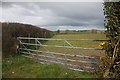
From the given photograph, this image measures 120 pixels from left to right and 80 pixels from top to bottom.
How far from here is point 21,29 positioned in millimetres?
17359

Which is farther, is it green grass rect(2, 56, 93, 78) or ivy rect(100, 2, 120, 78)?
green grass rect(2, 56, 93, 78)

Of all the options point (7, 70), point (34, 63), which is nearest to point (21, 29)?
point (34, 63)

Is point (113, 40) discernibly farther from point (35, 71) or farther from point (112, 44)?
point (35, 71)

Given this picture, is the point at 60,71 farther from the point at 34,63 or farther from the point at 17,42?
the point at 17,42

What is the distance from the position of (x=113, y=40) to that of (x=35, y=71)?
139 inches

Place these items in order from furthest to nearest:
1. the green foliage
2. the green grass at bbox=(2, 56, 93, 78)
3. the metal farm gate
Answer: the metal farm gate
the green grass at bbox=(2, 56, 93, 78)
the green foliage

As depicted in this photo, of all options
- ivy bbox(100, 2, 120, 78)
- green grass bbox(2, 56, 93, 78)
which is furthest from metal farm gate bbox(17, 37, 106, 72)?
ivy bbox(100, 2, 120, 78)

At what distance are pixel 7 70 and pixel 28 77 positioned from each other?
1.55 meters

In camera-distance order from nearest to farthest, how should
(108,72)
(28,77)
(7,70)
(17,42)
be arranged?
(108,72) → (28,77) → (7,70) → (17,42)

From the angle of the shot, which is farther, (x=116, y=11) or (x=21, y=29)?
(x=21, y=29)

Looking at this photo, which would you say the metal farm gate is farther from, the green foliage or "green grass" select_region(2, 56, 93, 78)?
the green foliage

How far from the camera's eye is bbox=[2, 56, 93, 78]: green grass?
31.8 feet

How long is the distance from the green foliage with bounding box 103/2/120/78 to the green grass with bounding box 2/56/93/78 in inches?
47.7

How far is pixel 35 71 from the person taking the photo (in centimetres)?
1046
